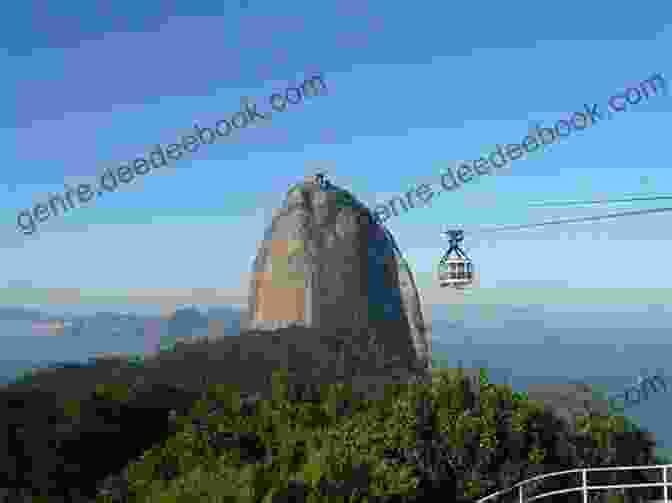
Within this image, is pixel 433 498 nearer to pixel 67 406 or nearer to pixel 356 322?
pixel 67 406

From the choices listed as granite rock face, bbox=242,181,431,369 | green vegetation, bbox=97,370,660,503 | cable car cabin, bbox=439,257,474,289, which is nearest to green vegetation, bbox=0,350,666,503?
green vegetation, bbox=97,370,660,503

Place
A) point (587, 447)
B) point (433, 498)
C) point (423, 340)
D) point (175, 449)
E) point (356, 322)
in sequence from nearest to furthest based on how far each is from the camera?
1. point (433, 498)
2. point (175, 449)
3. point (587, 447)
4. point (356, 322)
5. point (423, 340)

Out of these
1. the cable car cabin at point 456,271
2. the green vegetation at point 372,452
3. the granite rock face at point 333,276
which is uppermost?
the granite rock face at point 333,276

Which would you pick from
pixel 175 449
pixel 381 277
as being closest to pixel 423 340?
pixel 381 277

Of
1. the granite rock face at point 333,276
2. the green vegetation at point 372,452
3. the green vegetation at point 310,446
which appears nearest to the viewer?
the green vegetation at point 372,452

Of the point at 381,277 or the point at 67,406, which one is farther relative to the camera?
the point at 381,277

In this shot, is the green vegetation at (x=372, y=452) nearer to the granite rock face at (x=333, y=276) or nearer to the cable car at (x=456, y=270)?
the cable car at (x=456, y=270)

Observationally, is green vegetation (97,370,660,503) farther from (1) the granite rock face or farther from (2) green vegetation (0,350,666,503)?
(1) the granite rock face

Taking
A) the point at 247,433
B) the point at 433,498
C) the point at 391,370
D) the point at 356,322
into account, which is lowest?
the point at 433,498

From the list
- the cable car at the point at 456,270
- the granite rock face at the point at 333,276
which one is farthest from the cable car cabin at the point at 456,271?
the granite rock face at the point at 333,276
